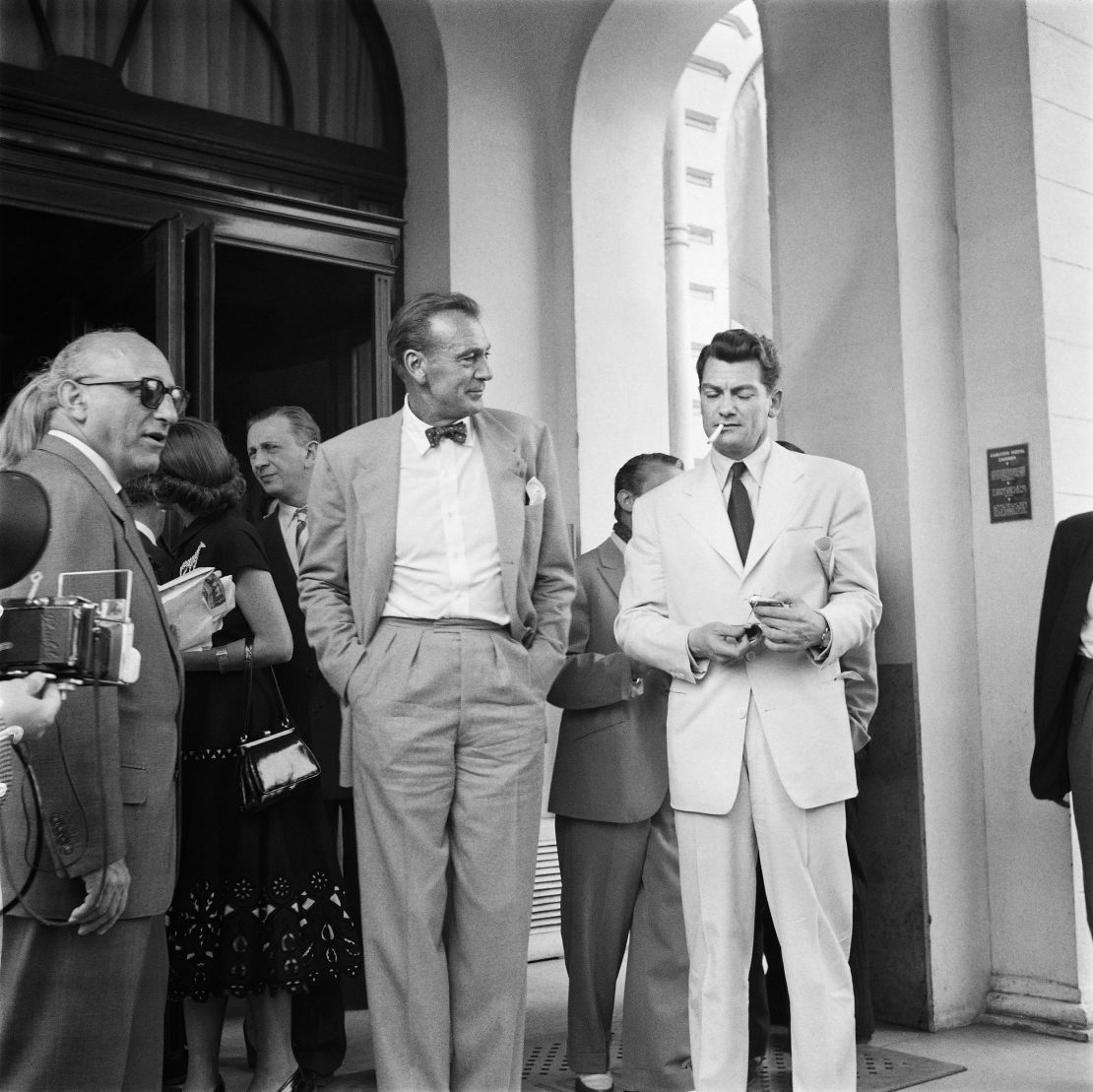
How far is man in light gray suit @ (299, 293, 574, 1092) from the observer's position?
306cm

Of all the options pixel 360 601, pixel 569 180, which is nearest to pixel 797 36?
pixel 569 180

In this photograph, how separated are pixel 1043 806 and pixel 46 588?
125 inches

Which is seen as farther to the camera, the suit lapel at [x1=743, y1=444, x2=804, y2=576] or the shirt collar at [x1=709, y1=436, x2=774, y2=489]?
the shirt collar at [x1=709, y1=436, x2=774, y2=489]

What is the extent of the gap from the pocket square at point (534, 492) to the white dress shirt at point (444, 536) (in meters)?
0.11

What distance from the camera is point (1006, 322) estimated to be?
4480 millimetres

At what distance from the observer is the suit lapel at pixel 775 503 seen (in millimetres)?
3146

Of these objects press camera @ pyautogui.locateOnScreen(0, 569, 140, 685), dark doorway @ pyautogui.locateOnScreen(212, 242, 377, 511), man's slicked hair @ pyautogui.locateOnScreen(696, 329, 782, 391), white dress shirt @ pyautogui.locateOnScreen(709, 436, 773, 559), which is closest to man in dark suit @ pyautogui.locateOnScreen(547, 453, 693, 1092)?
white dress shirt @ pyautogui.locateOnScreen(709, 436, 773, 559)

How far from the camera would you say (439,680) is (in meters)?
3.09

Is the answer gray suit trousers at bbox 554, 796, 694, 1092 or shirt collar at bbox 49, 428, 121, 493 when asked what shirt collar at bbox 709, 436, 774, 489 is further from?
shirt collar at bbox 49, 428, 121, 493

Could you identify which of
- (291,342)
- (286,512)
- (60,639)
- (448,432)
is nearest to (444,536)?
(448,432)

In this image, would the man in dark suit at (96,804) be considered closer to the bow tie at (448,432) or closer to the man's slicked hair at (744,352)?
the bow tie at (448,432)

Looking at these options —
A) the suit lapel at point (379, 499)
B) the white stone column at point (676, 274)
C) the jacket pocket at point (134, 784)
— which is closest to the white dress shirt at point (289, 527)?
the suit lapel at point (379, 499)

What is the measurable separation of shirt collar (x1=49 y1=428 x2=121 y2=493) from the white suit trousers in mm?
1405

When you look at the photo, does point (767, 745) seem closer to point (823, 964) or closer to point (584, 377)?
point (823, 964)
